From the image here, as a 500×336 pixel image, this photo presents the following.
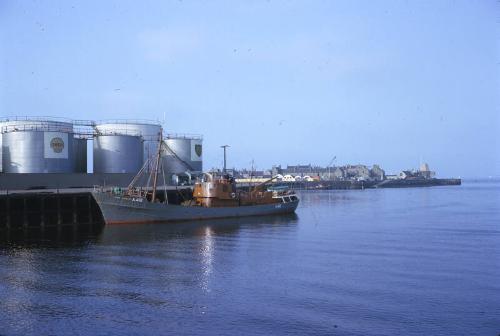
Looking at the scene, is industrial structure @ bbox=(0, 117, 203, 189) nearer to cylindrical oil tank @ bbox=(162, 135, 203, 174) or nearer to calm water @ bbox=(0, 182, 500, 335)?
cylindrical oil tank @ bbox=(162, 135, 203, 174)

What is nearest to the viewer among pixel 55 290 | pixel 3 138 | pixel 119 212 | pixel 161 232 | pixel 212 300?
pixel 212 300

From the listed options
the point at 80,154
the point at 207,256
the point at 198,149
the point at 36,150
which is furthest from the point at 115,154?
the point at 207,256

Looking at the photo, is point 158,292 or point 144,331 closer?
point 144,331

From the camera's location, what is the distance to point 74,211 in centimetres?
4528

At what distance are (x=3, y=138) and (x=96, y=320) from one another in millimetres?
45768

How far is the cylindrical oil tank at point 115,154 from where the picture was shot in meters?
60.1

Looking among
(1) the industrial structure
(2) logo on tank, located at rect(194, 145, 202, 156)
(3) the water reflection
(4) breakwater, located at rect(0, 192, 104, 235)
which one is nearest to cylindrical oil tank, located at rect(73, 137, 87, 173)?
(1) the industrial structure

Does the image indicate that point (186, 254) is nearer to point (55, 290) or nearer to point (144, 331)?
point (55, 290)

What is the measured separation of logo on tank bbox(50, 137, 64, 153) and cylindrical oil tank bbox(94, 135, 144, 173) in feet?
21.9

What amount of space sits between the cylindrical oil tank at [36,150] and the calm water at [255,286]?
73.4 ft

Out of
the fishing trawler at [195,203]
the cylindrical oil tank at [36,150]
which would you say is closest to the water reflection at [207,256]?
the fishing trawler at [195,203]

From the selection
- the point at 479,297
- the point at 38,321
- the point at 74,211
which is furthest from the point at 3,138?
the point at 479,297

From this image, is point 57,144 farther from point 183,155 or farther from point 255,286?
point 255,286

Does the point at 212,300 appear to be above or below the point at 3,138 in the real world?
below
